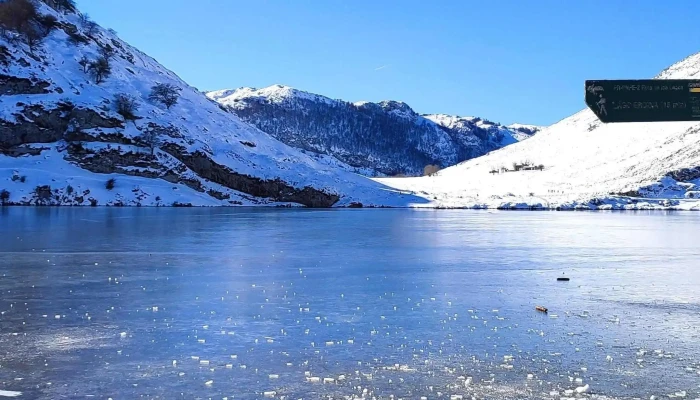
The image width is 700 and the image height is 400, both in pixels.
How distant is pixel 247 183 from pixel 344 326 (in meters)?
94.0

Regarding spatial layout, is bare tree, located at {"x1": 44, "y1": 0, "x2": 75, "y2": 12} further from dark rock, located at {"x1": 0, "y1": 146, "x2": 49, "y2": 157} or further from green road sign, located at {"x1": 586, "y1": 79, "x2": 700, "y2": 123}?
green road sign, located at {"x1": 586, "y1": 79, "x2": 700, "y2": 123}

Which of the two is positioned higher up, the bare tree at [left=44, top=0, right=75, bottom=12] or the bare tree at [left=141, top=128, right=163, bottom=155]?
the bare tree at [left=44, top=0, right=75, bottom=12]

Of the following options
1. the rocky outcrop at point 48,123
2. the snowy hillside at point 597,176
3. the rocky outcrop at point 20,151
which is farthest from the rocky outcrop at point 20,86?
the snowy hillside at point 597,176

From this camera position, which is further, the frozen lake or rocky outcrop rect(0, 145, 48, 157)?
rocky outcrop rect(0, 145, 48, 157)

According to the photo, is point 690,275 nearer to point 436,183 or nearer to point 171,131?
point 171,131

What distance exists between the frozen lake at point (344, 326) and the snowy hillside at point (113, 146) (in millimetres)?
66961

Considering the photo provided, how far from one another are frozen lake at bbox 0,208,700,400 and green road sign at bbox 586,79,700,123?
370 cm

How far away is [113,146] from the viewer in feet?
321

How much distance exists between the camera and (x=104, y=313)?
13.3 metres

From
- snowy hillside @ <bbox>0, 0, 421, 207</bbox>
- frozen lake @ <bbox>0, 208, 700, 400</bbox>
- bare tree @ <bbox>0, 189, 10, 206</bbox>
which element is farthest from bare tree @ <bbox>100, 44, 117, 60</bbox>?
frozen lake @ <bbox>0, 208, 700, 400</bbox>

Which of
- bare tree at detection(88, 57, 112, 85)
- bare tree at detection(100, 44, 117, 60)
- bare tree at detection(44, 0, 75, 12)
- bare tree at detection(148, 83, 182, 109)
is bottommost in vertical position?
bare tree at detection(148, 83, 182, 109)

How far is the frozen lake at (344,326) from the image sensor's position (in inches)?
338

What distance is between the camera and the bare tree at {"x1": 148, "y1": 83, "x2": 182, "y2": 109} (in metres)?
123

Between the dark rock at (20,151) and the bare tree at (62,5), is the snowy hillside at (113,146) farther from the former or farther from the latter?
the bare tree at (62,5)
